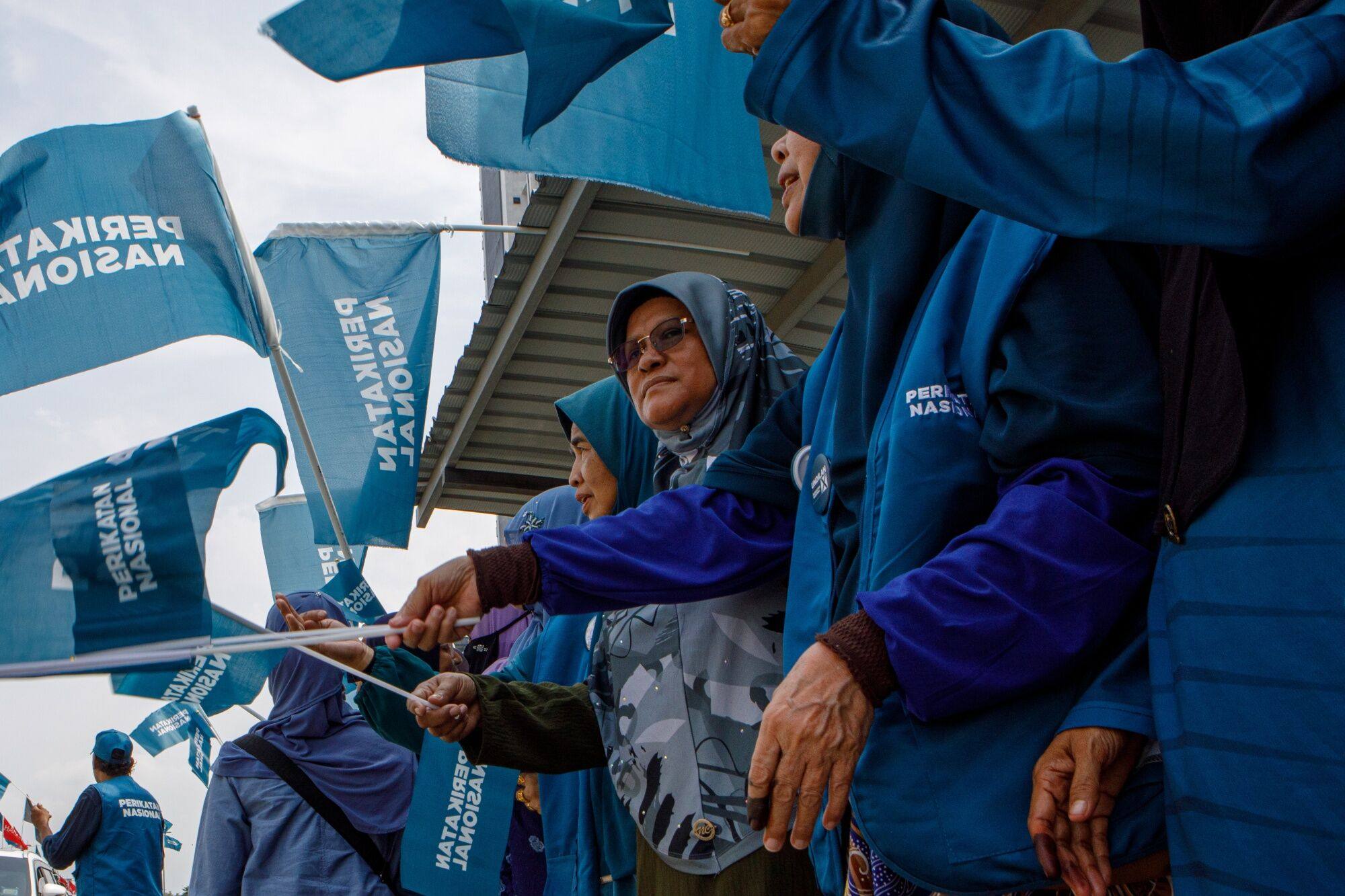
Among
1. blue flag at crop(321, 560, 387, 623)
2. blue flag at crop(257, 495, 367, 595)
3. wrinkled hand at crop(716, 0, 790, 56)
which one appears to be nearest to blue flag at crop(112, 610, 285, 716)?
blue flag at crop(321, 560, 387, 623)

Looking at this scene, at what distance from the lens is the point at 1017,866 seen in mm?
1323

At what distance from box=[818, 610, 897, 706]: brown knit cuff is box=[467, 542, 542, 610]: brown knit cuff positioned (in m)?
0.90

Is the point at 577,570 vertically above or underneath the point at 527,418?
above

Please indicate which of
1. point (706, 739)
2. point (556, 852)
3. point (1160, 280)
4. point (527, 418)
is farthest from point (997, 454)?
point (527, 418)

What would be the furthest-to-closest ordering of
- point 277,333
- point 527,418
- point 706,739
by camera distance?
point 527,418
point 277,333
point 706,739

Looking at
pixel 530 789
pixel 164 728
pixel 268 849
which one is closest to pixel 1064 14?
pixel 530 789

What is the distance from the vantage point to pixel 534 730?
2.83m

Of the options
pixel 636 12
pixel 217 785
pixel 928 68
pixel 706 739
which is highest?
pixel 636 12

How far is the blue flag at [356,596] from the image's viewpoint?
4.11m

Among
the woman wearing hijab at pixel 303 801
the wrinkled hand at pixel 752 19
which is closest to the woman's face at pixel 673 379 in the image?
the wrinkled hand at pixel 752 19

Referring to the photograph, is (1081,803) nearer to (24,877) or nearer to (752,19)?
(752,19)

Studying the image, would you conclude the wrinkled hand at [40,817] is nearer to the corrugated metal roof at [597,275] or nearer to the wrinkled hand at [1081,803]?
the corrugated metal roof at [597,275]

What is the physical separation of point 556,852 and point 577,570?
1508mm

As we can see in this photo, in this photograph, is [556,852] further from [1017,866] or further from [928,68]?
[928,68]
